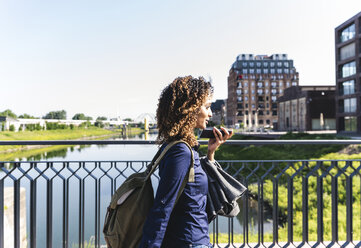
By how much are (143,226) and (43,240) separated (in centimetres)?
1285

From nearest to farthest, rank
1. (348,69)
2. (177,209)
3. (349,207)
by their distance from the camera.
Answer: (177,209), (349,207), (348,69)

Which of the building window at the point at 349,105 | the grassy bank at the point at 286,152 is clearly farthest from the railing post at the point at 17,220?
the building window at the point at 349,105

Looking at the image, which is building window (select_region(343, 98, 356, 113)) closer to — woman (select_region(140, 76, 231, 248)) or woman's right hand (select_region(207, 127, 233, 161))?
woman's right hand (select_region(207, 127, 233, 161))

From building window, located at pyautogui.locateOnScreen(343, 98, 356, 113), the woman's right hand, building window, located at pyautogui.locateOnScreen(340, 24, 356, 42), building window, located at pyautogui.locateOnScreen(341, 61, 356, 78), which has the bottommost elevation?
the woman's right hand

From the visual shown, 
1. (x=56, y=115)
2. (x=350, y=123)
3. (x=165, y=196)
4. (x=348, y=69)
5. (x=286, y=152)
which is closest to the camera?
(x=165, y=196)

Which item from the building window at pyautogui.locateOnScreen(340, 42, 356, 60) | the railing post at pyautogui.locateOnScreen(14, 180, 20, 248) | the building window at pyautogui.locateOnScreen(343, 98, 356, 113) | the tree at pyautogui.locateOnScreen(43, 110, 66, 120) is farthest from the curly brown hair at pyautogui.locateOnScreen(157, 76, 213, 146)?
the tree at pyautogui.locateOnScreen(43, 110, 66, 120)

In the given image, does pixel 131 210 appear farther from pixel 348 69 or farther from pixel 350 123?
pixel 348 69

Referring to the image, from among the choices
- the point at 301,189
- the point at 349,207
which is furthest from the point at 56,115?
the point at 349,207

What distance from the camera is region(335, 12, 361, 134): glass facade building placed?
41.2 metres

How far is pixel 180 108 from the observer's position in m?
1.68

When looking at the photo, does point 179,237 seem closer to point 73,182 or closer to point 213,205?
point 213,205

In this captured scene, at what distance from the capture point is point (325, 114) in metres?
60.4

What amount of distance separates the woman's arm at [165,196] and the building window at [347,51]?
4848 cm

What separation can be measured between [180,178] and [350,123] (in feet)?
162
